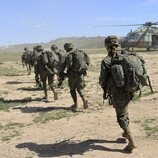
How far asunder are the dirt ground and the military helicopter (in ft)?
92.5

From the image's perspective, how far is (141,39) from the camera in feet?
144

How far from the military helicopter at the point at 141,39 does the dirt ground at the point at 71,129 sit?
28203 mm

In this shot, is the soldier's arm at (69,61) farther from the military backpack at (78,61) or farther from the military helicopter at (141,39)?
the military helicopter at (141,39)

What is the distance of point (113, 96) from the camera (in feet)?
26.2

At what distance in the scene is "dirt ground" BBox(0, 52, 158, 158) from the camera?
8.43 meters

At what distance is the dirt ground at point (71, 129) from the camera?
27.7 feet

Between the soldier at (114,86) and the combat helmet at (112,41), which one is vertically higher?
the combat helmet at (112,41)

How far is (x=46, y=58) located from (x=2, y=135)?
15.0 feet

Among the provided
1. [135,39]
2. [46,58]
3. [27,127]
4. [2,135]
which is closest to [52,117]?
[27,127]

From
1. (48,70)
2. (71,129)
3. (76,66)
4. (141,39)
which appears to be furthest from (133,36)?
(71,129)

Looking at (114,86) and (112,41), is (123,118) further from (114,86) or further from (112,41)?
(112,41)

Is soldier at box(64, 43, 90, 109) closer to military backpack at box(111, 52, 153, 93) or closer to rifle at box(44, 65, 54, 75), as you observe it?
rifle at box(44, 65, 54, 75)

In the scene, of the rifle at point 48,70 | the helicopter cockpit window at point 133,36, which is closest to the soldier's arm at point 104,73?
the rifle at point 48,70

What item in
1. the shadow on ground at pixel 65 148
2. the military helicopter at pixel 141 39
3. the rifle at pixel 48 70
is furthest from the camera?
the military helicopter at pixel 141 39
